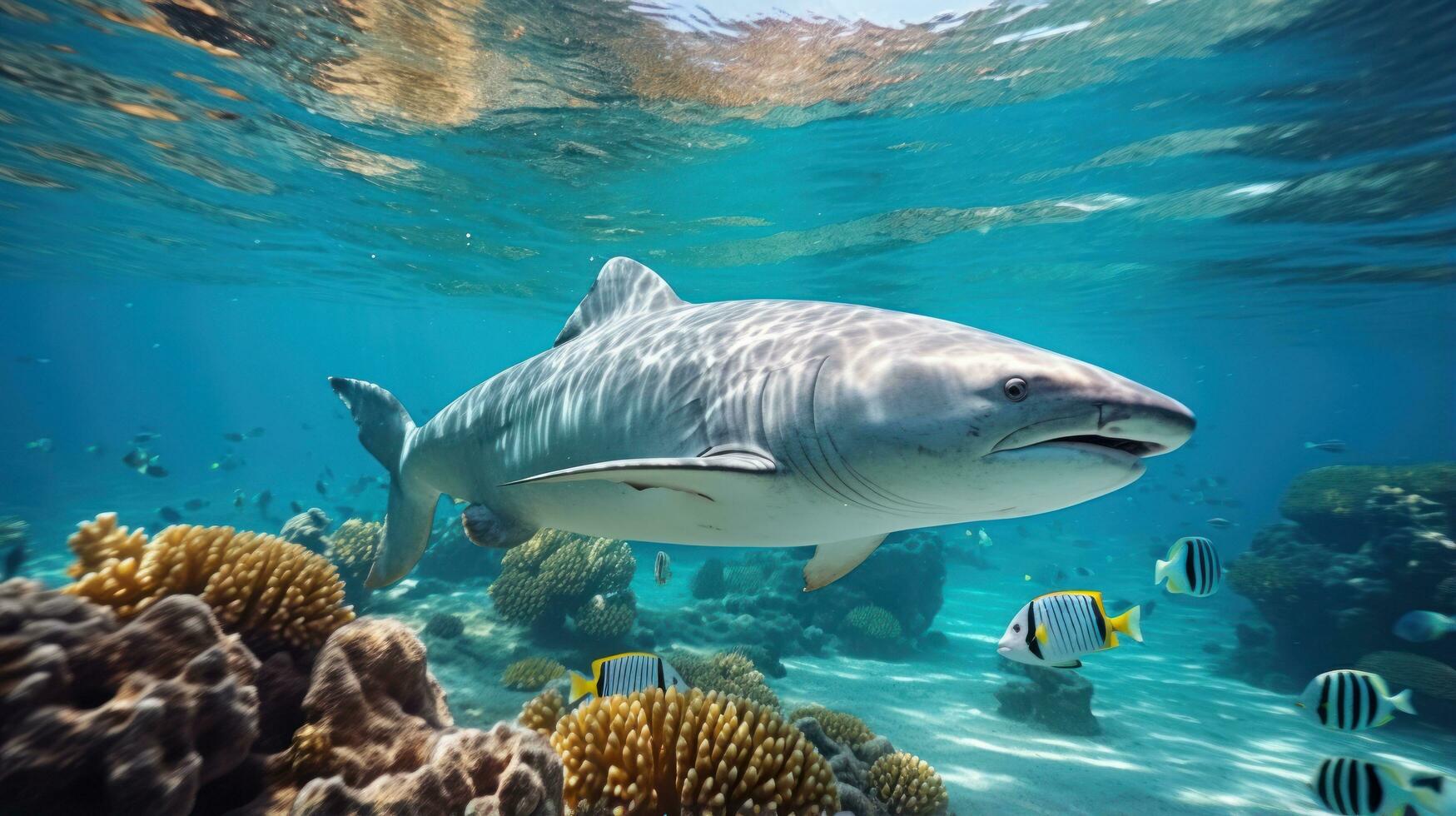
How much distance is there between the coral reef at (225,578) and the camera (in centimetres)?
249

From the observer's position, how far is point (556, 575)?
982 centimetres

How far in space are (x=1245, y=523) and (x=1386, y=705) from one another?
6403 centimetres

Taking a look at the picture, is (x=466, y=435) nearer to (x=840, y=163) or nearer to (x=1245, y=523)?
(x=840, y=163)

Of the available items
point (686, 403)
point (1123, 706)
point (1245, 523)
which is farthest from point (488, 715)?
point (1245, 523)

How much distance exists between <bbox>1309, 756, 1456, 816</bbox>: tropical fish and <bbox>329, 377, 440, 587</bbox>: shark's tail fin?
6.35 metres

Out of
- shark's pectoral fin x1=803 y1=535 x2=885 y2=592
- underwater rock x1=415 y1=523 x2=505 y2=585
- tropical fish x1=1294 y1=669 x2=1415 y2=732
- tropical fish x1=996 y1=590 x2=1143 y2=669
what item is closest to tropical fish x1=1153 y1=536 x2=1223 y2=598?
tropical fish x1=1294 y1=669 x2=1415 y2=732

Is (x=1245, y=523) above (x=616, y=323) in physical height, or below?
above

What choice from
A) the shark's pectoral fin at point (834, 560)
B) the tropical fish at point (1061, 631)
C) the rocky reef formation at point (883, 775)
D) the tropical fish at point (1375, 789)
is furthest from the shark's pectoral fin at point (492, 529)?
the tropical fish at point (1375, 789)

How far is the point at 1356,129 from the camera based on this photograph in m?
11.9

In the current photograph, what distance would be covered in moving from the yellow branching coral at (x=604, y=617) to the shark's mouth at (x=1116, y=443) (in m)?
8.54

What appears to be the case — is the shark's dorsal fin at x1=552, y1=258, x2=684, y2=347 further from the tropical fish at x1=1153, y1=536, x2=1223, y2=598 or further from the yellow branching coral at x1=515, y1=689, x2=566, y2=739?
the tropical fish at x1=1153, y1=536, x2=1223, y2=598

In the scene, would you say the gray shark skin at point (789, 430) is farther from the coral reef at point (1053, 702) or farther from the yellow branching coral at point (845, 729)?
the coral reef at point (1053, 702)

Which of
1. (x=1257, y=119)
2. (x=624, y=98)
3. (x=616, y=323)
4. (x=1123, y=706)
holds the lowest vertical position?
(x=1123, y=706)

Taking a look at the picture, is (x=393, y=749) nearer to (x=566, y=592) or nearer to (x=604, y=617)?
(x=604, y=617)
